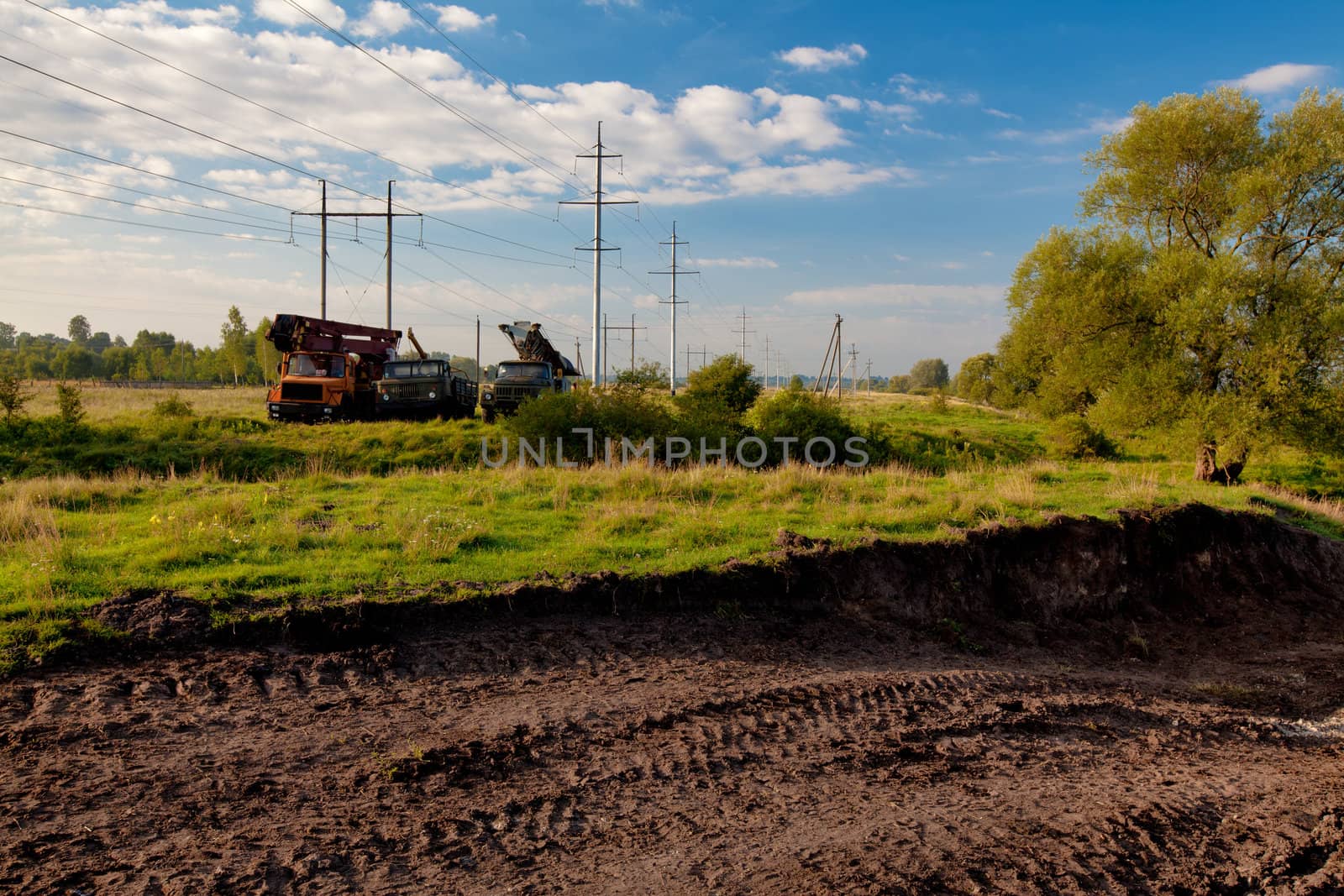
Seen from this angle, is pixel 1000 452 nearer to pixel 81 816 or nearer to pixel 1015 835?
pixel 1015 835

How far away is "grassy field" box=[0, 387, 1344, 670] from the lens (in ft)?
25.5

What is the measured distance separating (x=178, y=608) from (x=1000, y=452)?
30086 millimetres

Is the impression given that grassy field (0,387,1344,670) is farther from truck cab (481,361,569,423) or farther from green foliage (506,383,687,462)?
truck cab (481,361,569,423)

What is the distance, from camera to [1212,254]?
75.6ft

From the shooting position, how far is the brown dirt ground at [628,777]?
176 inches

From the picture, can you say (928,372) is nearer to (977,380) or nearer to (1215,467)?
(977,380)

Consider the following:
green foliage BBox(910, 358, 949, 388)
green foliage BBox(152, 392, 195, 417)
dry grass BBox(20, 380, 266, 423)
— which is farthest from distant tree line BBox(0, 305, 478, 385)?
green foliage BBox(910, 358, 949, 388)

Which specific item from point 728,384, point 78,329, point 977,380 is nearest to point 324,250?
point 728,384

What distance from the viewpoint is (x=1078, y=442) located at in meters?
29.9

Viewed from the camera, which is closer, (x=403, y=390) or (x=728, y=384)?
(x=403, y=390)

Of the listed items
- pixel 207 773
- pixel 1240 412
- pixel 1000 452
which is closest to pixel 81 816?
pixel 207 773

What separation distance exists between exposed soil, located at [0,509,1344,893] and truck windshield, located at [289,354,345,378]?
75.3 feet

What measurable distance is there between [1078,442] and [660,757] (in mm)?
28952

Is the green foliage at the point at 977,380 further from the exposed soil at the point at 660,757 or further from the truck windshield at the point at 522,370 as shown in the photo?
the exposed soil at the point at 660,757
